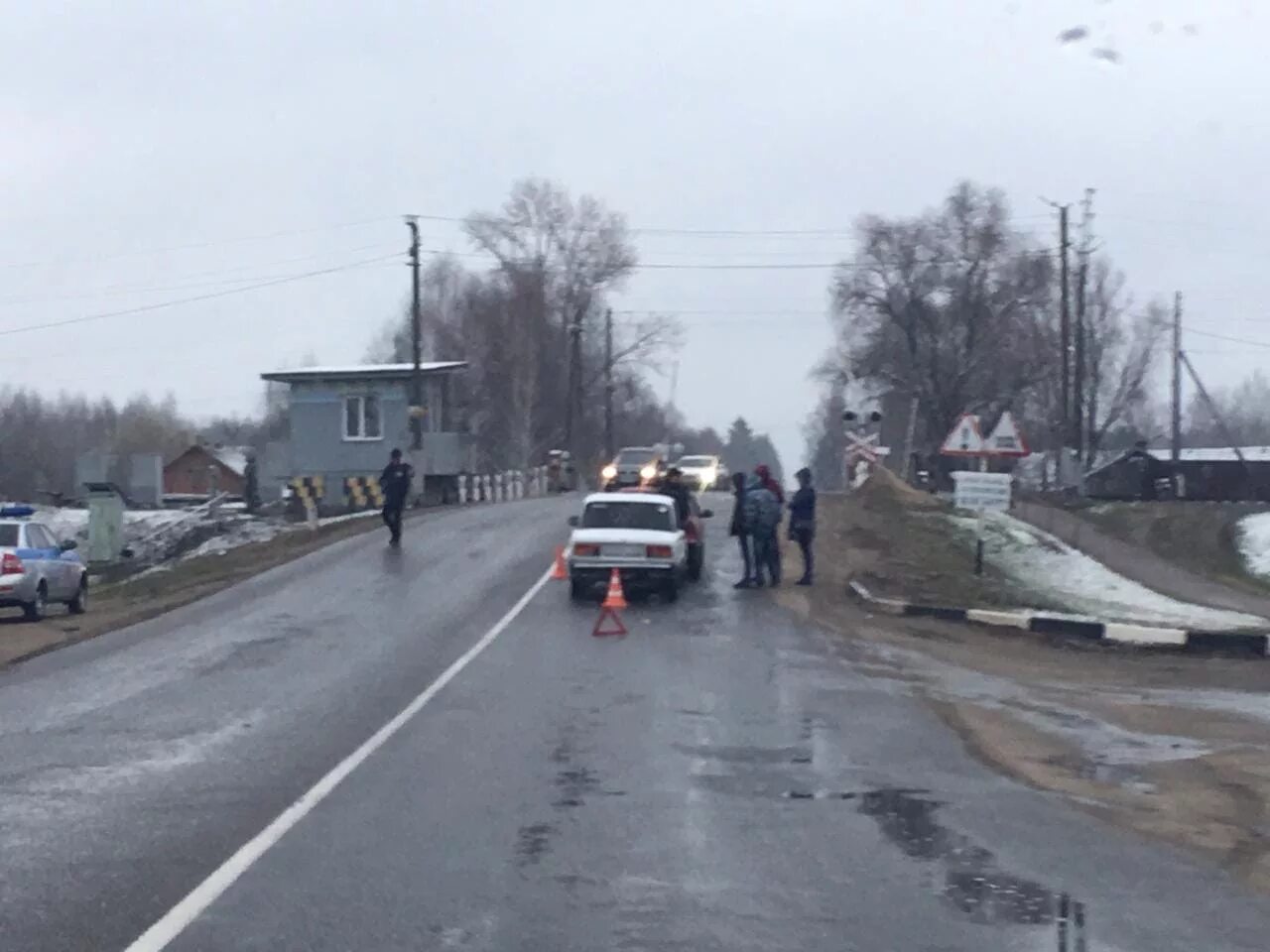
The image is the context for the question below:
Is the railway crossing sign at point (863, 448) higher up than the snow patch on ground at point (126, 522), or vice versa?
the railway crossing sign at point (863, 448)

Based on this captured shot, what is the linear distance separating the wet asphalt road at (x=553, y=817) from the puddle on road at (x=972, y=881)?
3 centimetres

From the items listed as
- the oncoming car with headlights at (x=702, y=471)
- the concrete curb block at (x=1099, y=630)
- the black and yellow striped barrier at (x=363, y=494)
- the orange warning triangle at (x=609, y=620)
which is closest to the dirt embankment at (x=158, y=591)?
the orange warning triangle at (x=609, y=620)

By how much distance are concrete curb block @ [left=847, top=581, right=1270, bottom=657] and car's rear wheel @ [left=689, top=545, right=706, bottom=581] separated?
12.8ft

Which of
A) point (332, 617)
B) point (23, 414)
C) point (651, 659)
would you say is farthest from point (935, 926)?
point (23, 414)

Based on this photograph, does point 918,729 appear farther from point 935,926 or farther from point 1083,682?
point 935,926

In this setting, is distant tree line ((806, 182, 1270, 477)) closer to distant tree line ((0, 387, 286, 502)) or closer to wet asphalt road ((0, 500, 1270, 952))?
distant tree line ((0, 387, 286, 502))

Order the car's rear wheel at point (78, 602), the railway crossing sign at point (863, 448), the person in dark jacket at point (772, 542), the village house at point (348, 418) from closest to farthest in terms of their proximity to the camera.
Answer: the person in dark jacket at point (772, 542), the car's rear wheel at point (78, 602), the railway crossing sign at point (863, 448), the village house at point (348, 418)

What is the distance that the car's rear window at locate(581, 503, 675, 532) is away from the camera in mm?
27047

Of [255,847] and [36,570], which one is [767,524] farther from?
[255,847]

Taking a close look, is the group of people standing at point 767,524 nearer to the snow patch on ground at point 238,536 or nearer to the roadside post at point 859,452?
the snow patch on ground at point 238,536

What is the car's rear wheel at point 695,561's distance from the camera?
95.4 feet

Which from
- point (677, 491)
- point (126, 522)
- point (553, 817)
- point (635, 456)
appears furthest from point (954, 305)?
point (553, 817)

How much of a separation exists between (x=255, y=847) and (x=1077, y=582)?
24390mm

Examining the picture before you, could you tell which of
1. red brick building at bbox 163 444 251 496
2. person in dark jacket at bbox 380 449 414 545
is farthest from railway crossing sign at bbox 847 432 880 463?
red brick building at bbox 163 444 251 496
